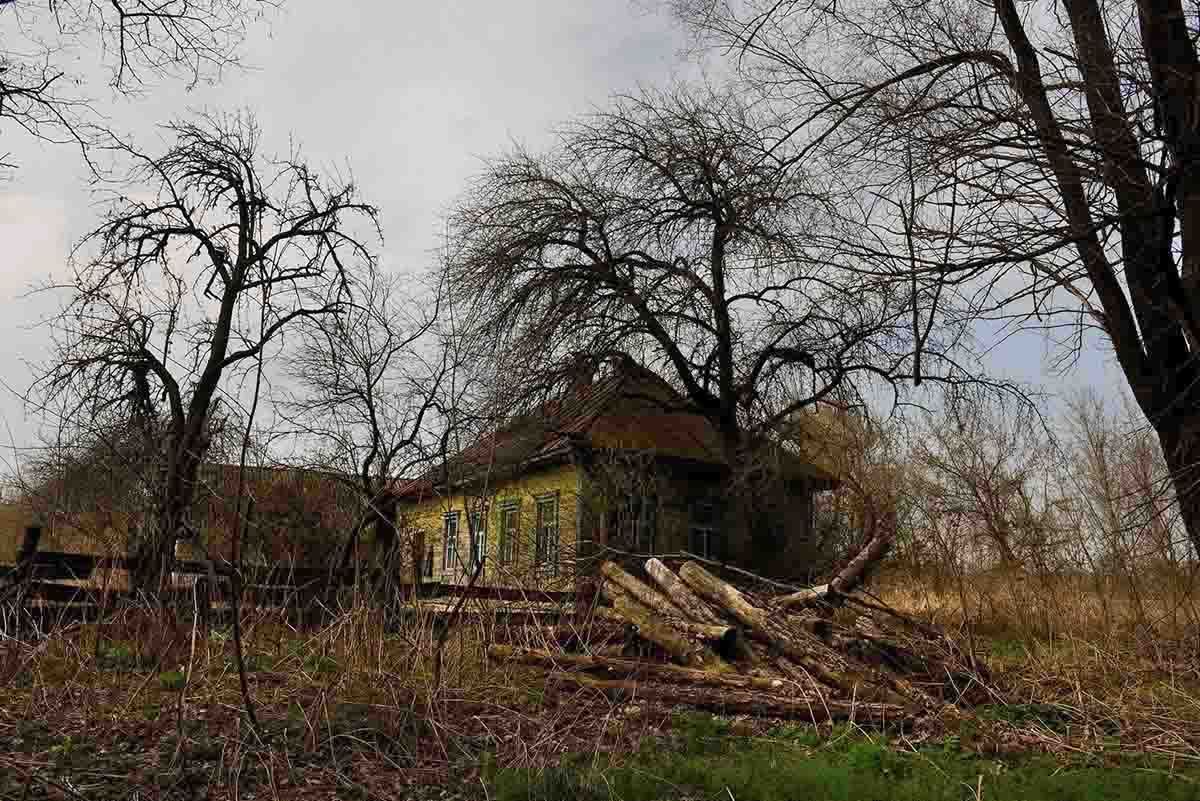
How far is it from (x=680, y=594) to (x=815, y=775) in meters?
4.07

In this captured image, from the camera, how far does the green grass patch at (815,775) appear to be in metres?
5.02

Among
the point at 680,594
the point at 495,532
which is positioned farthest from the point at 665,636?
the point at 495,532

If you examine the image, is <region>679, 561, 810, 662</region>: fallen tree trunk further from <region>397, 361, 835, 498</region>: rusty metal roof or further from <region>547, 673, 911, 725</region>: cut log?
<region>397, 361, 835, 498</region>: rusty metal roof

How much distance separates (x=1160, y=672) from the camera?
8156 millimetres

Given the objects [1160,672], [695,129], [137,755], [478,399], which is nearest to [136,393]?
[478,399]

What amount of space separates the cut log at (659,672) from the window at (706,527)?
17.6 m

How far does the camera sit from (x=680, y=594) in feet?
31.1

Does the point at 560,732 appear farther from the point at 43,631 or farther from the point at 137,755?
the point at 43,631

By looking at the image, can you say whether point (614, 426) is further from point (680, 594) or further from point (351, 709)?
point (351, 709)

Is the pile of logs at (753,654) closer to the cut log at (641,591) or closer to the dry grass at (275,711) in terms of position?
the cut log at (641,591)

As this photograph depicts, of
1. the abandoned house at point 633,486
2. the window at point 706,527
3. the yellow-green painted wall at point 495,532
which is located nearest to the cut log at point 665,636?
the yellow-green painted wall at point 495,532

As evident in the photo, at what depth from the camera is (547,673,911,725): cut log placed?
7.10 meters

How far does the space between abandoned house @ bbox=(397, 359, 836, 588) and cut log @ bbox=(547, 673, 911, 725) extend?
379 centimetres

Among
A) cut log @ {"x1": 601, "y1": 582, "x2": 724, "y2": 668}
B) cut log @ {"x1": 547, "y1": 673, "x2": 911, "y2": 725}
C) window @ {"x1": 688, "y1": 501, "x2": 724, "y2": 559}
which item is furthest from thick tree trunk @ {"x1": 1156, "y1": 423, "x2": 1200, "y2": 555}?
window @ {"x1": 688, "y1": 501, "x2": 724, "y2": 559}
